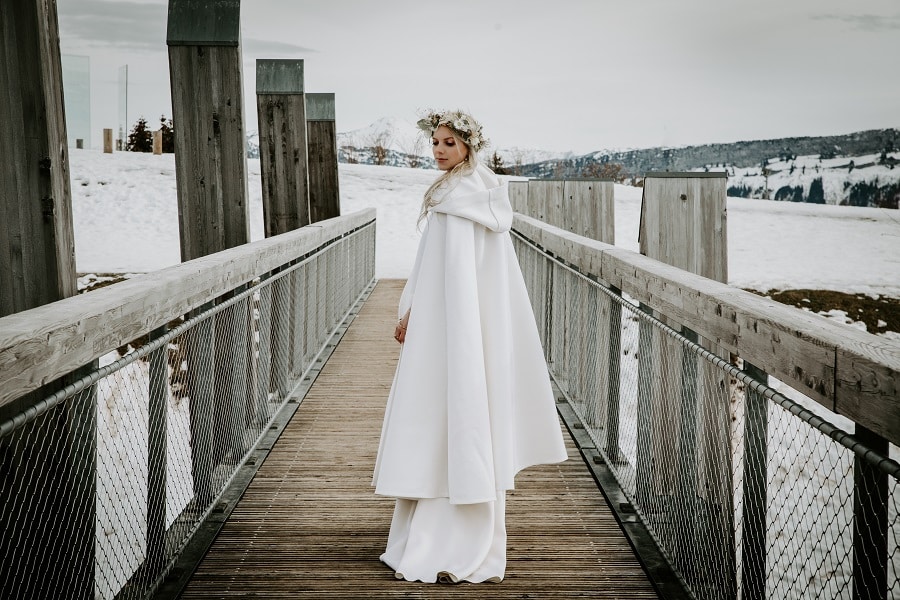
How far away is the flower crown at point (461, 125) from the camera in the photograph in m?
3.71

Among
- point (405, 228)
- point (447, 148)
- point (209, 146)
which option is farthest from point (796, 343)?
point (405, 228)

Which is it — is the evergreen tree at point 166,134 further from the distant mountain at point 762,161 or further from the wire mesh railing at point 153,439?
the wire mesh railing at point 153,439

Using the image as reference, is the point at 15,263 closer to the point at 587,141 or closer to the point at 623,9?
the point at 623,9

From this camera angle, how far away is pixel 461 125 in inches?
→ 146

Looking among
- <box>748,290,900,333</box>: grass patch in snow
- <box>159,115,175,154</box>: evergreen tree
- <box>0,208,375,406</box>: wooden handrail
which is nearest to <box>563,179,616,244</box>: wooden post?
<box>0,208,375,406</box>: wooden handrail

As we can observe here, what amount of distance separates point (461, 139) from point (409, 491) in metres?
1.38

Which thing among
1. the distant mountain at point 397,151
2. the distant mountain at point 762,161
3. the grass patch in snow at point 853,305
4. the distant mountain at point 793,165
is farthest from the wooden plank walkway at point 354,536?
the distant mountain at point 397,151

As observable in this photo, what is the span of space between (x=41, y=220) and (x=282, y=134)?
6.82 metres

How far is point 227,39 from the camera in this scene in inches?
210

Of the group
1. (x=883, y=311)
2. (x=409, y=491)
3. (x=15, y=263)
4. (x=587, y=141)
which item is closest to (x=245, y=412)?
(x=409, y=491)

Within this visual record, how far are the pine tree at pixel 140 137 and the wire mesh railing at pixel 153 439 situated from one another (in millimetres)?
46831

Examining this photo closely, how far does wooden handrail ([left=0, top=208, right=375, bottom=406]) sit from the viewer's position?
6.88ft

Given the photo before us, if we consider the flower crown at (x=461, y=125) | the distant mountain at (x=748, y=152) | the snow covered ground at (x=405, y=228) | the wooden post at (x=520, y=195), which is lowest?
the snow covered ground at (x=405, y=228)

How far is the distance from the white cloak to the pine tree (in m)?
50.0
